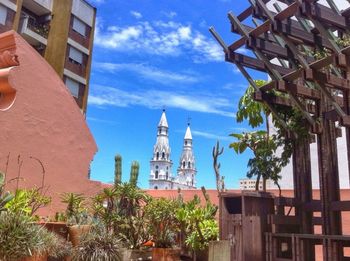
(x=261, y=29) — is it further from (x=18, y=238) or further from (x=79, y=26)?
(x=79, y=26)

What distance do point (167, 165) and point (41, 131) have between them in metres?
94.6

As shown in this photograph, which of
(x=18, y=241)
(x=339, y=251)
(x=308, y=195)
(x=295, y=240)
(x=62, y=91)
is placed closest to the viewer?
(x=18, y=241)

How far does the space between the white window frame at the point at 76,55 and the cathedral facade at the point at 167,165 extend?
71183 millimetres

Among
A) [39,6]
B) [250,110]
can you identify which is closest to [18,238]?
[250,110]

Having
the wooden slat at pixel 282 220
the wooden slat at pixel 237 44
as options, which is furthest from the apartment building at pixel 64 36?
the wooden slat at pixel 282 220

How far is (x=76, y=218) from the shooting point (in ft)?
30.6

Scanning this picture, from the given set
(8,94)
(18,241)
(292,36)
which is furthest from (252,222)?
(8,94)

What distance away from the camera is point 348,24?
8.43m

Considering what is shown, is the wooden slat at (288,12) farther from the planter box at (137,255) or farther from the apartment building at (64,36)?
the apartment building at (64,36)

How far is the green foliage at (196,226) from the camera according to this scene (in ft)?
35.1

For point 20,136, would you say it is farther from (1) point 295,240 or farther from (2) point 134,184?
(1) point 295,240

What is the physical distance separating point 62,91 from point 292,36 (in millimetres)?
6164

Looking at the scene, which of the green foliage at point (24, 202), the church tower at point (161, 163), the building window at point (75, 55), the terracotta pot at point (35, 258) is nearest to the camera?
the terracotta pot at point (35, 258)

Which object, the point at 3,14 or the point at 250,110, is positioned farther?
the point at 3,14
